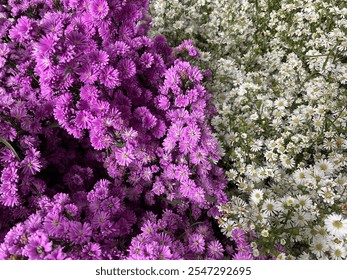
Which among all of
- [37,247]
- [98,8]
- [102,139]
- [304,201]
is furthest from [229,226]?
[98,8]

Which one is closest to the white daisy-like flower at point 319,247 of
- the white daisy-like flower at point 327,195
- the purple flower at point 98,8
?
the white daisy-like flower at point 327,195

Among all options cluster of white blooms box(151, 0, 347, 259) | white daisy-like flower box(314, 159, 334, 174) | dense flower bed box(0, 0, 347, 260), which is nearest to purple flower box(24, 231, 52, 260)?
dense flower bed box(0, 0, 347, 260)

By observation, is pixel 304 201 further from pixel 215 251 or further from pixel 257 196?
pixel 215 251

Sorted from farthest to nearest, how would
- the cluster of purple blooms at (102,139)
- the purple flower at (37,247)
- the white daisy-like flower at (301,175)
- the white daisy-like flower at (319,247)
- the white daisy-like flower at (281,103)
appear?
1. the white daisy-like flower at (281,103)
2. the white daisy-like flower at (301,175)
3. the white daisy-like flower at (319,247)
4. the cluster of purple blooms at (102,139)
5. the purple flower at (37,247)

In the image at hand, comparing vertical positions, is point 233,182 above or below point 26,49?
below

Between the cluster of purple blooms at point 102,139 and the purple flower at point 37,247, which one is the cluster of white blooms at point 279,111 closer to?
the cluster of purple blooms at point 102,139

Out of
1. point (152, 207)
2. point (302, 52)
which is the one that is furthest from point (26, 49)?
point (302, 52)

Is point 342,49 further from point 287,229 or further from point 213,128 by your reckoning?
point 287,229
